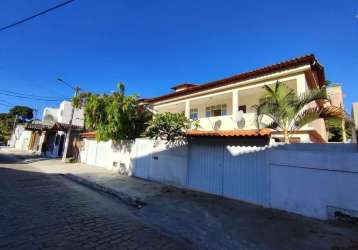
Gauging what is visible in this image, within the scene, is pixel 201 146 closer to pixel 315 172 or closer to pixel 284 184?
pixel 284 184

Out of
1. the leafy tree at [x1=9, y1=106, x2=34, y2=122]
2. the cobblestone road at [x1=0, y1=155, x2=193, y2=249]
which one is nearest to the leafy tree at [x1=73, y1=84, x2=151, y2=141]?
the cobblestone road at [x1=0, y1=155, x2=193, y2=249]

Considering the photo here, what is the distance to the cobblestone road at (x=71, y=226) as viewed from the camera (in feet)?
14.1

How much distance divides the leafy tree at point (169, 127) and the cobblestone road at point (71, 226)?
4.06 m

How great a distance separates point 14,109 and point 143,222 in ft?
251

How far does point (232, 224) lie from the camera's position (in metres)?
5.98

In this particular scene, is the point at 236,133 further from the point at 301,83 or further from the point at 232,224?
the point at 301,83

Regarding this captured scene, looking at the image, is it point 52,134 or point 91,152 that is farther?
point 52,134

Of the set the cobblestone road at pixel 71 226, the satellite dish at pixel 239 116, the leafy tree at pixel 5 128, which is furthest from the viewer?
the leafy tree at pixel 5 128

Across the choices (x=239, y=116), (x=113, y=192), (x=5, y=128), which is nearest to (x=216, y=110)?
(x=239, y=116)

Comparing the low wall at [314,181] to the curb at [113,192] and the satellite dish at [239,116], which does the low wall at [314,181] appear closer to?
the curb at [113,192]

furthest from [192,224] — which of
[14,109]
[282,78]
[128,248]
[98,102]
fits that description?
[14,109]

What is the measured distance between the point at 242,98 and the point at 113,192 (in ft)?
34.5

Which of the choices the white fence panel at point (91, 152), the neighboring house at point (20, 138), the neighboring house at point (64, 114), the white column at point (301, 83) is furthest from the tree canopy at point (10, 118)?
the white column at point (301, 83)

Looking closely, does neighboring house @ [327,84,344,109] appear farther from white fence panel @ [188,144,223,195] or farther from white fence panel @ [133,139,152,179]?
white fence panel @ [133,139,152,179]
